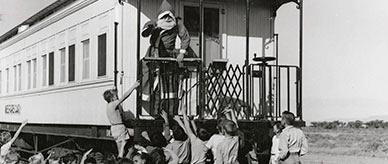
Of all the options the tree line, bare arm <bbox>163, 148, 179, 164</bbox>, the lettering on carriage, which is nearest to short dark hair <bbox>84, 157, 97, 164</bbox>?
bare arm <bbox>163, 148, 179, 164</bbox>

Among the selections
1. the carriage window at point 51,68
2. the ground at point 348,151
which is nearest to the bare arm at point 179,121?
the carriage window at point 51,68

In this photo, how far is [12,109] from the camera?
19.2 metres

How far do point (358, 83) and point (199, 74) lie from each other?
11.0 m

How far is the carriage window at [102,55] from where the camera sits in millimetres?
11125

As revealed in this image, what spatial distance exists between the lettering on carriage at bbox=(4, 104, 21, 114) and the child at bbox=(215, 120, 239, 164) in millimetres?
11968

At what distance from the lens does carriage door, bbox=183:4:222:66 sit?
11.0 metres

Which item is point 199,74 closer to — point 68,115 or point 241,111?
point 241,111

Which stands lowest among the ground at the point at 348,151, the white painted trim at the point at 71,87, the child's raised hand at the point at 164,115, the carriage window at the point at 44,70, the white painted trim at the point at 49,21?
the ground at the point at 348,151

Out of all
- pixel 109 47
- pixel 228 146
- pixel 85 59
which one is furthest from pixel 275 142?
pixel 85 59

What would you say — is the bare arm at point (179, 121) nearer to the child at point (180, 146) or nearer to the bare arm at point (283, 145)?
the child at point (180, 146)

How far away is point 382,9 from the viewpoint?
12609mm

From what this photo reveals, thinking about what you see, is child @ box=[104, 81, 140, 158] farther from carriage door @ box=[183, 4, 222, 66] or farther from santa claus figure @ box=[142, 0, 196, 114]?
carriage door @ box=[183, 4, 222, 66]

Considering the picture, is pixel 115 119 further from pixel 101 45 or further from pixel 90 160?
pixel 101 45

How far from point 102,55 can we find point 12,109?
30.1 ft
